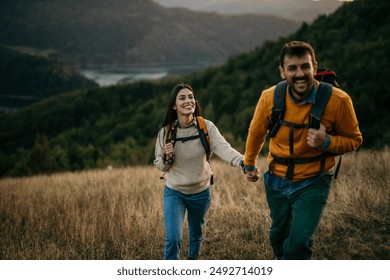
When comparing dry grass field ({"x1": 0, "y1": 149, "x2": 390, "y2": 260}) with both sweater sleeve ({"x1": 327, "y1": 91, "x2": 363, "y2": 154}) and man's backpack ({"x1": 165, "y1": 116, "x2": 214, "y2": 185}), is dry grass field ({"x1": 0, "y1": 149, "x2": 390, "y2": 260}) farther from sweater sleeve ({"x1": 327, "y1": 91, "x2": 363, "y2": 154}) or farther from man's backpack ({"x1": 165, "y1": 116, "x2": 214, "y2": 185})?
sweater sleeve ({"x1": 327, "y1": 91, "x2": 363, "y2": 154})

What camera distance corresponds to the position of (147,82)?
114000mm

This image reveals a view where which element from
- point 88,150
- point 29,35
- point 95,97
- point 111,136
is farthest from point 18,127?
point 29,35

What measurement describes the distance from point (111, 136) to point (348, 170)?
73696mm

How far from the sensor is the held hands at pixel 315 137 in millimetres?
2398

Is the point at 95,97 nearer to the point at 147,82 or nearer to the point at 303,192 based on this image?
the point at 147,82

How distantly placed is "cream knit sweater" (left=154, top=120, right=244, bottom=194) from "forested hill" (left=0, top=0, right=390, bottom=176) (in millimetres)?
10601

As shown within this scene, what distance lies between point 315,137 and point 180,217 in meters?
1.38

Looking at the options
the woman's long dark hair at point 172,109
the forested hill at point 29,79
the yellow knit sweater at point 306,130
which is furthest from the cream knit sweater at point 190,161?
the forested hill at point 29,79

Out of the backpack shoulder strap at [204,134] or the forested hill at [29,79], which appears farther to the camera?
the forested hill at [29,79]

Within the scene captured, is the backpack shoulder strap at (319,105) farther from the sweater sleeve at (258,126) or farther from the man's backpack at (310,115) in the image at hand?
the sweater sleeve at (258,126)

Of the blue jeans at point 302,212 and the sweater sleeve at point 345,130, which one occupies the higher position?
the sweater sleeve at point 345,130

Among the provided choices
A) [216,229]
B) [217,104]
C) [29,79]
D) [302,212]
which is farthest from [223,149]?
[29,79]

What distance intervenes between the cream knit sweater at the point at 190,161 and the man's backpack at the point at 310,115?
24.2 inches

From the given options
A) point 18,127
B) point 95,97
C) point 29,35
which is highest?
point 29,35
